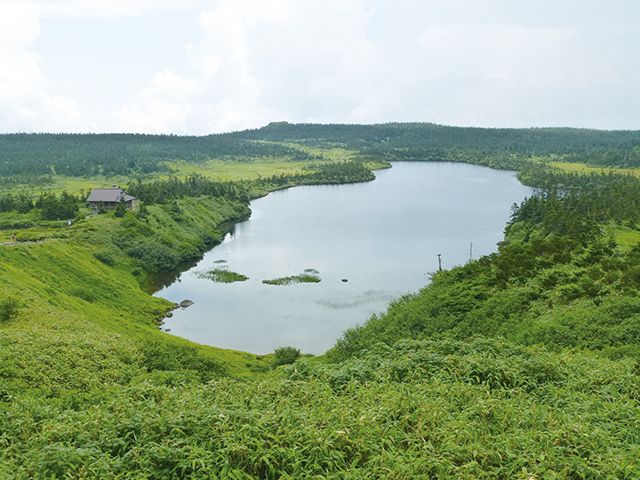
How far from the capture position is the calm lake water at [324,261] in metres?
58.4

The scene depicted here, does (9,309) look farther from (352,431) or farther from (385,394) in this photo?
(352,431)

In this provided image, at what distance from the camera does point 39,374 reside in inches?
836

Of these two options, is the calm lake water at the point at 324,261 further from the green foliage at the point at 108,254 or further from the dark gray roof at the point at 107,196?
the dark gray roof at the point at 107,196

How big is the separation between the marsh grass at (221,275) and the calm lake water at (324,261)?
63.1 inches

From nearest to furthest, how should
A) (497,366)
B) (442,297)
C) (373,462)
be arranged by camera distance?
1. (373,462)
2. (497,366)
3. (442,297)

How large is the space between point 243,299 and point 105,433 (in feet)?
184

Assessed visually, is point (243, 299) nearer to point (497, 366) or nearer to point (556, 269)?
point (556, 269)

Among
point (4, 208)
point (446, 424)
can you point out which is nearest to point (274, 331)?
point (446, 424)

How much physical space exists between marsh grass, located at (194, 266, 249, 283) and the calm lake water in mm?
1603

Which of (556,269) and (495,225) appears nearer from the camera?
(556,269)

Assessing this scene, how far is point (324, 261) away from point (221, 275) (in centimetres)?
2004

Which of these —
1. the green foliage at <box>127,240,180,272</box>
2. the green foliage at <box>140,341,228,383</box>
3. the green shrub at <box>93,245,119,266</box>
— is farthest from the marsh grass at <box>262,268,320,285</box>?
the green foliage at <box>140,341,228,383</box>

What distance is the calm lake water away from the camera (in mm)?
58406

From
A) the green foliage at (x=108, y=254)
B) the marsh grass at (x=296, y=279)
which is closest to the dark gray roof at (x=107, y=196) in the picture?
the green foliage at (x=108, y=254)
